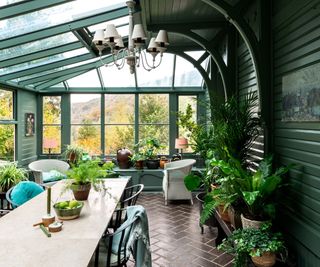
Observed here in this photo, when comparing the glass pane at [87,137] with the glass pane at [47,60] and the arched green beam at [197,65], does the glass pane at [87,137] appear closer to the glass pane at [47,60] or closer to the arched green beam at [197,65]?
the glass pane at [47,60]

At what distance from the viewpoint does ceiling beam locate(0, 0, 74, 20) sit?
10.1 feet

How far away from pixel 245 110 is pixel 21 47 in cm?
A: 351

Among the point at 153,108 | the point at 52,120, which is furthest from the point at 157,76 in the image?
the point at 52,120

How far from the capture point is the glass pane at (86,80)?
7.37m

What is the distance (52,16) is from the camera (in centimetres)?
Result: 362

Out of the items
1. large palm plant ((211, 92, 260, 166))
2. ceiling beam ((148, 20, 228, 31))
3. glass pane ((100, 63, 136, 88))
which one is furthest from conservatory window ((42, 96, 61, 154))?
large palm plant ((211, 92, 260, 166))

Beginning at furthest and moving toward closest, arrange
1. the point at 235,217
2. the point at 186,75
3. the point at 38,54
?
the point at 186,75, the point at 38,54, the point at 235,217

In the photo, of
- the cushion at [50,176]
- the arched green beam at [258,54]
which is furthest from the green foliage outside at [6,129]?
the arched green beam at [258,54]

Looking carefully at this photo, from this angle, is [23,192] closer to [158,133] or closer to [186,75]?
[158,133]

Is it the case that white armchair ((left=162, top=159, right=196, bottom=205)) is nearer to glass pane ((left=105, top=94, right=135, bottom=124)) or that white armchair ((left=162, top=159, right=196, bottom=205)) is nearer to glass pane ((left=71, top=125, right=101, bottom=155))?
glass pane ((left=105, top=94, right=135, bottom=124))

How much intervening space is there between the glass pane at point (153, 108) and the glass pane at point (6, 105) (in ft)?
10.3

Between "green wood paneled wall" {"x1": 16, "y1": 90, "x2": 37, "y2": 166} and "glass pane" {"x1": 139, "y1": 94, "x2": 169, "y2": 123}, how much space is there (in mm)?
2803

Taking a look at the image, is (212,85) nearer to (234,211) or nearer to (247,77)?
(247,77)

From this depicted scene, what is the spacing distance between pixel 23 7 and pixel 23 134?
13.6ft
